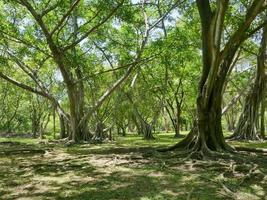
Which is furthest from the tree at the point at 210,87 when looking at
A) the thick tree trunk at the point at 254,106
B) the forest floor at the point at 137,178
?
the thick tree trunk at the point at 254,106

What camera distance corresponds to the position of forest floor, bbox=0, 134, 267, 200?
5262 millimetres

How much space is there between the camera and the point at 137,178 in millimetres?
6477

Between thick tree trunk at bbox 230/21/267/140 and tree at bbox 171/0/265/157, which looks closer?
tree at bbox 171/0/265/157

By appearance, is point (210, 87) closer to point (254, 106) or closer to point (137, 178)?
point (137, 178)

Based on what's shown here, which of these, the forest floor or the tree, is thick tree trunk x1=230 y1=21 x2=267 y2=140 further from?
the forest floor

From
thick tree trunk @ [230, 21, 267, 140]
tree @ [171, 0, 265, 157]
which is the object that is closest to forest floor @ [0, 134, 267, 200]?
tree @ [171, 0, 265, 157]

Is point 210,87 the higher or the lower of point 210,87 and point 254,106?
the lower

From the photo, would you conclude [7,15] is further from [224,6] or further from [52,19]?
[224,6]

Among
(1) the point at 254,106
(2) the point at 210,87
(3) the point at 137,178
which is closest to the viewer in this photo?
(3) the point at 137,178

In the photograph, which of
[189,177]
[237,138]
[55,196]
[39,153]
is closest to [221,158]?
[189,177]

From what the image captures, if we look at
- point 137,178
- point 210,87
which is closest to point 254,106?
point 210,87

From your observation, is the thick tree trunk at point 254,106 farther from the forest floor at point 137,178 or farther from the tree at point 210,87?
the forest floor at point 137,178

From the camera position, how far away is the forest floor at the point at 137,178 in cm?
526

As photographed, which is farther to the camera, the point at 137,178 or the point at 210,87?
the point at 210,87
